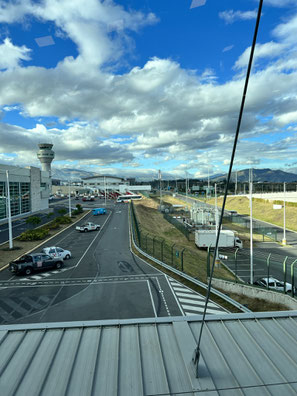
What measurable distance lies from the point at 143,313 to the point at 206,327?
11.0 meters

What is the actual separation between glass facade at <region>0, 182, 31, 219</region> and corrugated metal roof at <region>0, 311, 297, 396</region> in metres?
55.9

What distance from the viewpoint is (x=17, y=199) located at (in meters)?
63.5

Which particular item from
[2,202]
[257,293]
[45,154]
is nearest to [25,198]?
[2,202]

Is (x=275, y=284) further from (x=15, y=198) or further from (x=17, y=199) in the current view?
(x=17, y=199)

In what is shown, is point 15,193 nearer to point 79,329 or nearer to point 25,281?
point 25,281

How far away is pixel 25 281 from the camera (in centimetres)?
2342

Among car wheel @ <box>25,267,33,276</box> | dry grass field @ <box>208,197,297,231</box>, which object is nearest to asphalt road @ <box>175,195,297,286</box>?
dry grass field @ <box>208,197,297,231</box>

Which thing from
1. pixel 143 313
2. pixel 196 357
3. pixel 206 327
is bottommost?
pixel 143 313

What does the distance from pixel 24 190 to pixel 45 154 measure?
116829 millimetres

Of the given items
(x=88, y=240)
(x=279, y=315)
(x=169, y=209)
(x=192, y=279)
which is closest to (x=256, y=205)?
(x=169, y=209)

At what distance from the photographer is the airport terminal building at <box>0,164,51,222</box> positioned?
185 feet

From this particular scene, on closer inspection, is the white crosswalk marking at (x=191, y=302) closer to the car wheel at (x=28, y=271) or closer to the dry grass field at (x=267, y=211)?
the car wheel at (x=28, y=271)

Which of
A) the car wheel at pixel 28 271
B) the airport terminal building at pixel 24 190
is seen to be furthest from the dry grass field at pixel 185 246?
the airport terminal building at pixel 24 190

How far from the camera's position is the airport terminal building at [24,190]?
185 ft
